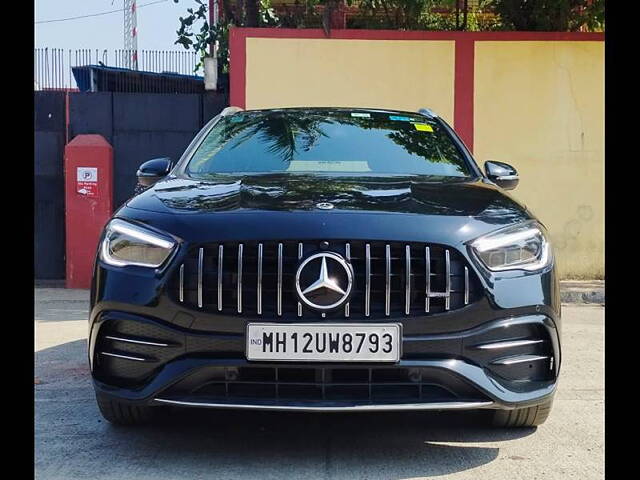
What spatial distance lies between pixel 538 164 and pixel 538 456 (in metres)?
5.75

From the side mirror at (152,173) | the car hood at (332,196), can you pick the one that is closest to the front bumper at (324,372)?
the car hood at (332,196)

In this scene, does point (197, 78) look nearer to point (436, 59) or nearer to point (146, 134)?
point (146, 134)

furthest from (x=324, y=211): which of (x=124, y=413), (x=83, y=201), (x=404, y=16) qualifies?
(x=404, y=16)

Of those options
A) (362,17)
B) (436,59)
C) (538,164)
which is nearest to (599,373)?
(538,164)

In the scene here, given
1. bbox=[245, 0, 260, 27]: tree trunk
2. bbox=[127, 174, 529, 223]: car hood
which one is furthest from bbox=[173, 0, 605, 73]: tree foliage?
bbox=[127, 174, 529, 223]: car hood

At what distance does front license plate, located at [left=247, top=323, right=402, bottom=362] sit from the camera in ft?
9.46

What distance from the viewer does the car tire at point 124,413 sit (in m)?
3.37

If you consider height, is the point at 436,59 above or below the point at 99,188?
above

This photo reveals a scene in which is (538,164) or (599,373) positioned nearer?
(599,373)

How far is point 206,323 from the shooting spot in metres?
2.92

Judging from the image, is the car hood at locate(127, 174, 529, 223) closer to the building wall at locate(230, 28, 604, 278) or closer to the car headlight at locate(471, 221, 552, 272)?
the car headlight at locate(471, 221, 552, 272)

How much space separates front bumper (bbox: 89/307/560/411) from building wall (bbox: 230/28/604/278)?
5800 mm

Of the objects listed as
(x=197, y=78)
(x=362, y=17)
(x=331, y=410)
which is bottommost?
(x=331, y=410)

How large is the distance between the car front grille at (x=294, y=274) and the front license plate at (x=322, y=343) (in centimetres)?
6
